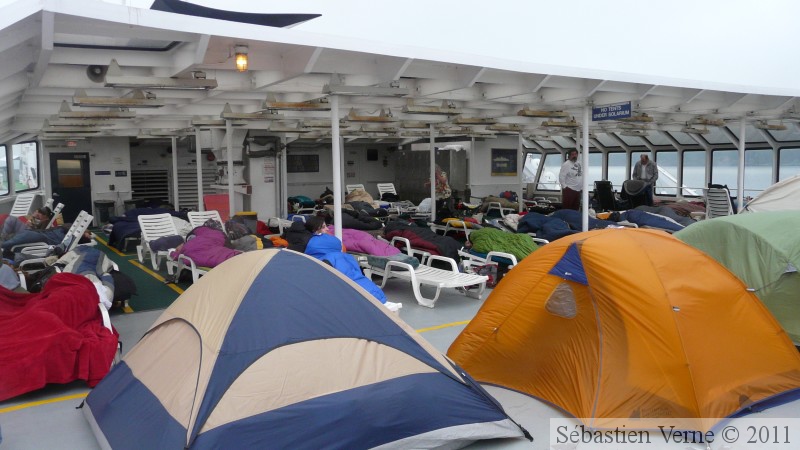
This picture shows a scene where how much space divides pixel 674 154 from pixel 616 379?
19.3 metres

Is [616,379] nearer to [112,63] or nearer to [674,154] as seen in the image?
[112,63]

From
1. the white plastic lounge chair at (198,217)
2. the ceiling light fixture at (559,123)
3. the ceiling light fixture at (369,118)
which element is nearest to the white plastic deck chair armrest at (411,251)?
the ceiling light fixture at (369,118)

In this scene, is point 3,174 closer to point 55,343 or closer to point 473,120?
point 473,120

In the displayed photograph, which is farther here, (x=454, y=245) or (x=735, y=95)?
(x=735, y=95)

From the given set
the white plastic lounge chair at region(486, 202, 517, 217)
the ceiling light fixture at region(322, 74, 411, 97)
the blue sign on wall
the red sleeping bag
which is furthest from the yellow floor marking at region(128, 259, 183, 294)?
the white plastic lounge chair at region(486, 202, 517, 217)

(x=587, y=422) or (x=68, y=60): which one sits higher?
(x=68, y=60)

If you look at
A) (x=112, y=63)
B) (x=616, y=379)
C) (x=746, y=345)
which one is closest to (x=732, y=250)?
(x=746, y=345)

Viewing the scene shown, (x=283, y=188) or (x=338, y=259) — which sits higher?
(x=283, y=188)

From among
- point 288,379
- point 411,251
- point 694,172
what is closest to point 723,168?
point 694,172

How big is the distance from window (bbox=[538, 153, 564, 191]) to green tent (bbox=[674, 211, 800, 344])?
1912 centimetres

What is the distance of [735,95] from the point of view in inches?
490

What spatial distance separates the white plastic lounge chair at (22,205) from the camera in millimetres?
15609

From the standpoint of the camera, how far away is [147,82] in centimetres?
684

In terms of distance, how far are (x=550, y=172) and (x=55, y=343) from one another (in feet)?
75.0
